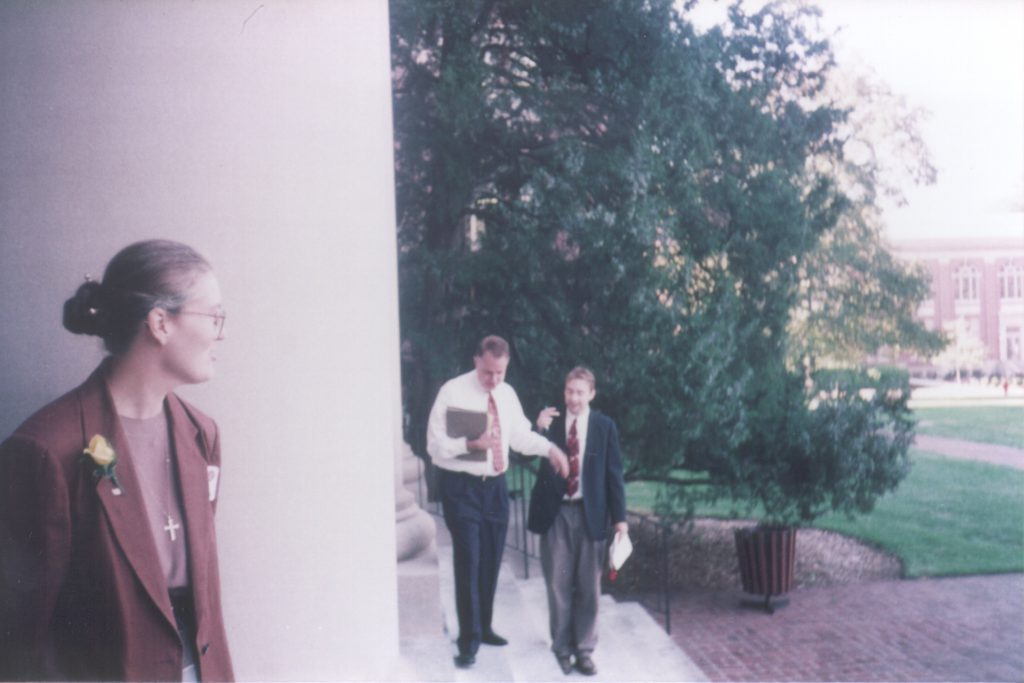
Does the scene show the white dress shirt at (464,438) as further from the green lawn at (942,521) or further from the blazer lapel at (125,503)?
the green lawn at (942,521)

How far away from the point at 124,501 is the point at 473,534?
218cm

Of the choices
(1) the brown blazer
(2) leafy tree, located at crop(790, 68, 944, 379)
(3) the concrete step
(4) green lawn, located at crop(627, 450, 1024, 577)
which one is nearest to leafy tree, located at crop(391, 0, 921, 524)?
(2) leafy tree, located at crop(790, 68, 944, 379)

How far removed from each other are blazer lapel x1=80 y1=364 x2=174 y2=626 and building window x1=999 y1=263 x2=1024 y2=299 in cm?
477

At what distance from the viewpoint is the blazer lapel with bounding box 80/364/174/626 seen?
276 cm

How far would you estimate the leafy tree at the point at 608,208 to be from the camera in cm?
655

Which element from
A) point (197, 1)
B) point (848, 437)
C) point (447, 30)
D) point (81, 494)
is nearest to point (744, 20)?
point (447, 30)

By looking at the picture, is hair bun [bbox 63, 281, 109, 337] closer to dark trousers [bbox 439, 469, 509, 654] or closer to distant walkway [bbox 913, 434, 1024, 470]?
dark trousers [bbox 439, 469, 509, 654]

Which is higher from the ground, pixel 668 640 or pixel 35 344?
pixel 35 344

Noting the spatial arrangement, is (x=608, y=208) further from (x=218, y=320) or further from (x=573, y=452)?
(x=218, y=320)

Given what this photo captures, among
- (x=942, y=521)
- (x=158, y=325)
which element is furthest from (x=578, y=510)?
(x=942, y=521)

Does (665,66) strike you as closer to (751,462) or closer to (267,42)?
(751,462)

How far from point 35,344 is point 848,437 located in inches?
244

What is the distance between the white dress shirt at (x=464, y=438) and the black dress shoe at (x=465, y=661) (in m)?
0.95

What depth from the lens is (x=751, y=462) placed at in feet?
24.4
